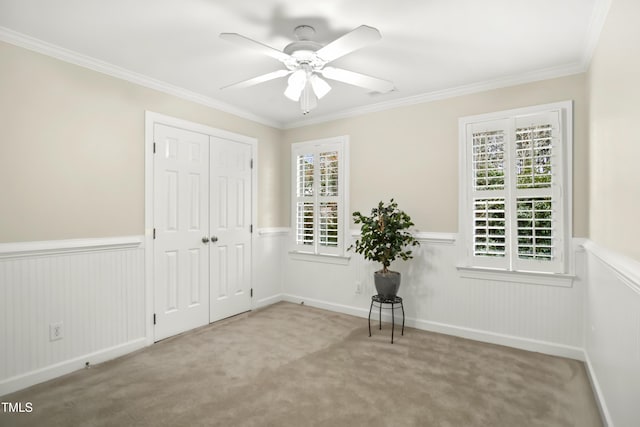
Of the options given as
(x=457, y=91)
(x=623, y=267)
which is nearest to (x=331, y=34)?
(x=457, y=91)

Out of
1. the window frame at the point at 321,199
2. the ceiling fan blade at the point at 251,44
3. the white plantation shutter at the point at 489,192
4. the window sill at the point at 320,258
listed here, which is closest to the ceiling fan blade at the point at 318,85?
the ceiling fan blade at the point at 251,44

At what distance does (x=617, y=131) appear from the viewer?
1752mm

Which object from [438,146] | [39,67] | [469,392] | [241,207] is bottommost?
[469,392]

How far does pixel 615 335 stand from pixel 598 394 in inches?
29.3

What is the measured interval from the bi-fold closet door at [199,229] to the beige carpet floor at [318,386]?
1.41 feet

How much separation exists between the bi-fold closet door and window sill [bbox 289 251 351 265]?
2.26 feet

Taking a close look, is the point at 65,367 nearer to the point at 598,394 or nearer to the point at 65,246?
the point at 65,246

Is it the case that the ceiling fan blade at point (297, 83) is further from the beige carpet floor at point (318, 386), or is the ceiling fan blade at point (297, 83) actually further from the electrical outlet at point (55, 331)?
the electrical outlet at point (55, 331)

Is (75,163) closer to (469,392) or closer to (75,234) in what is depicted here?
(75,234)

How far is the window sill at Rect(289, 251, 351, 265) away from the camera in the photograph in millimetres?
4175

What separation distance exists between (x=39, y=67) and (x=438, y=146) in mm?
3585

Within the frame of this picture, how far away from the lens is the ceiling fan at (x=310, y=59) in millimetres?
1952

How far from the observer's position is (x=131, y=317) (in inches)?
118

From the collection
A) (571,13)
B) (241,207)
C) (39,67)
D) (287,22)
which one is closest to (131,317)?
(241,207)
